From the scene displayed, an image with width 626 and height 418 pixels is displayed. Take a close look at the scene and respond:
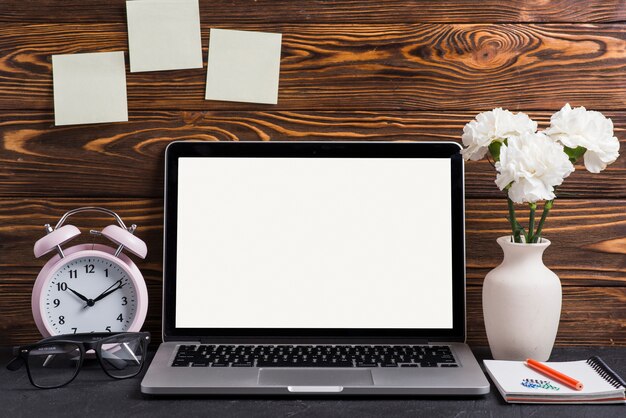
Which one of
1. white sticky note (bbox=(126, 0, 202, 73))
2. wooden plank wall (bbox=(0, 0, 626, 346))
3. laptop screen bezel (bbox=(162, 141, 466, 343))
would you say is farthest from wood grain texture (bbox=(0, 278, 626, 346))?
white sticky note (bbox=(126, 0, 202, 73))

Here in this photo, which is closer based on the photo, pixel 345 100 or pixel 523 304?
pixel 523 304

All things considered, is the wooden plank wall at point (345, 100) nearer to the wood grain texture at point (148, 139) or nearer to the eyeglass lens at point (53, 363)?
the wood grain texture at point (148, 139)

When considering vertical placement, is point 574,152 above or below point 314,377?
above

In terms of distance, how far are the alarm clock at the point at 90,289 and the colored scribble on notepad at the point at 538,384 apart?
0.55 meters

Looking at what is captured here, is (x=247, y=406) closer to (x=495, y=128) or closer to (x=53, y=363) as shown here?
(x=53, y=363)

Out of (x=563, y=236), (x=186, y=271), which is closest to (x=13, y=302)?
(x=186, y=271)

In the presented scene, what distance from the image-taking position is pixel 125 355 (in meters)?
0.93

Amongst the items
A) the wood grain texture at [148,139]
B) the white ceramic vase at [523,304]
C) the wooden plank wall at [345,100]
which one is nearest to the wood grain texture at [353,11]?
the wooden plank wall at [345,100]

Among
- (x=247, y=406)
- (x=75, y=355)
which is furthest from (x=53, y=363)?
(x=247, y=406)

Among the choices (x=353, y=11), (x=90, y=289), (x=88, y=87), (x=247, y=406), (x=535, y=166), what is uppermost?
(x=353, y=11)

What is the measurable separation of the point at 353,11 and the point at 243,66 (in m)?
0.20

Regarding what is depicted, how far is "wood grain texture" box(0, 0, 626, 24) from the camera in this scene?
106 centimetres

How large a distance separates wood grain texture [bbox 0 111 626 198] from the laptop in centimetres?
7

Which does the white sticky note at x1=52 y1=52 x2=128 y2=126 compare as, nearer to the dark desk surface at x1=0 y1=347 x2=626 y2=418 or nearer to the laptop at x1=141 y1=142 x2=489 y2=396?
the laptop at x1=141 y1=142 x2=489 y2=396
